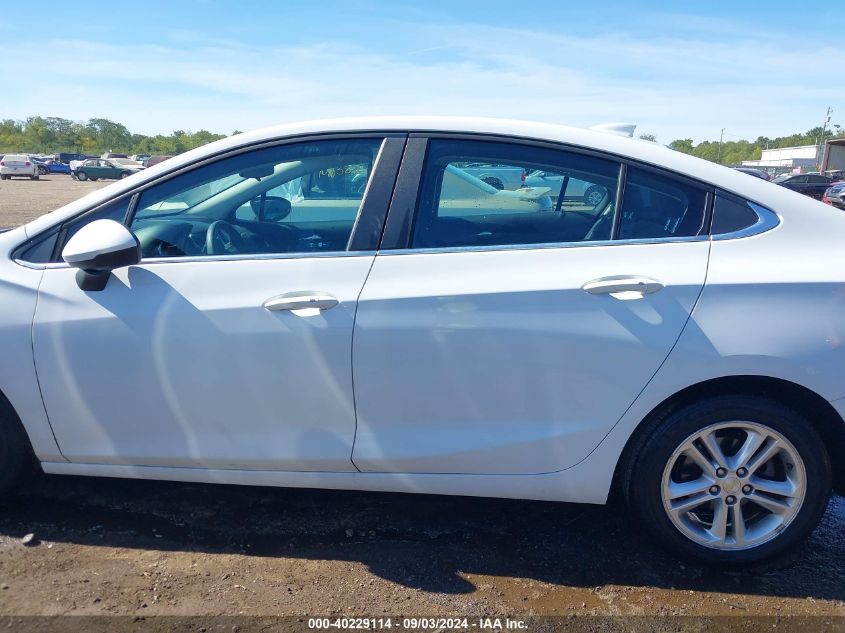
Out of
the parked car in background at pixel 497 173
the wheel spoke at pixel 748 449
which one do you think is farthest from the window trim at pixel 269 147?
the wheel spoke at pixel 748 449

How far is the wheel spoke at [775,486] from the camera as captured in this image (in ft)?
8.11

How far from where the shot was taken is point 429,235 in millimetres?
2520

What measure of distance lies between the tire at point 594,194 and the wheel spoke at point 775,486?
1173mm

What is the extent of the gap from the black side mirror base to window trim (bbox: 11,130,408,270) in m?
0.13

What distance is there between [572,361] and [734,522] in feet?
2.93

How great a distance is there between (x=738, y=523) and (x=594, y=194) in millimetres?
1338

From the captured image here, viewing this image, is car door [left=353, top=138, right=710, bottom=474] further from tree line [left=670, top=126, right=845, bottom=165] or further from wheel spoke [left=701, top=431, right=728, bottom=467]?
tree line [left=670, top=126, right=845, bottom=165]

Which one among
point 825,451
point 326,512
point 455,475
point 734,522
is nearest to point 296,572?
point 326,512

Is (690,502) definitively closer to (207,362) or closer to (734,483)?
(734,483)

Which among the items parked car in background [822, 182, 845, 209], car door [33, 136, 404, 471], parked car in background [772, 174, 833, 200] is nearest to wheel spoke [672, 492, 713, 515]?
car door [33, 136, 404, 471]

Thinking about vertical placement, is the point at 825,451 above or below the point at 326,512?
above

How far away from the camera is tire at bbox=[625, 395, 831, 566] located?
2.40m

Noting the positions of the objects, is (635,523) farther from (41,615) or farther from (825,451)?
(41,615)

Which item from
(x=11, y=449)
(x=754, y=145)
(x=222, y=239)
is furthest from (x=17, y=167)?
(x=754, y=145)
